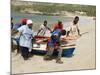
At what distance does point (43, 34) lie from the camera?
2.15 m

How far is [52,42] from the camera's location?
7.16 feet

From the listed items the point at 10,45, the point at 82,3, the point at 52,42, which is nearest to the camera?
the point at 10,45

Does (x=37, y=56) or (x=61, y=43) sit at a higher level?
(x=61, y=43)

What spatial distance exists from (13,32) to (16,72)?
0.41 metres

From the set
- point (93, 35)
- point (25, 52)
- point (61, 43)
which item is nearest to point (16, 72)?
point (25, 52)

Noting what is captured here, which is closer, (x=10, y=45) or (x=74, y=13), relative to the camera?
Result: (x=10, y=45)

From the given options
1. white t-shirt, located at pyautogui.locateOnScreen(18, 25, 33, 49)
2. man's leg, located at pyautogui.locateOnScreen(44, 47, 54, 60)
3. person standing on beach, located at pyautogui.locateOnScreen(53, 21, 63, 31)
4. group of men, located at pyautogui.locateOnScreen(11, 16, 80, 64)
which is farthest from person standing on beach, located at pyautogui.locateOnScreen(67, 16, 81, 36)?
white t-shirt, located at pyautogui.locateOnScreen(18, 25, 33, 49)

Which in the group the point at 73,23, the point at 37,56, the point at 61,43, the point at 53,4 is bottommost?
the point at 37,56

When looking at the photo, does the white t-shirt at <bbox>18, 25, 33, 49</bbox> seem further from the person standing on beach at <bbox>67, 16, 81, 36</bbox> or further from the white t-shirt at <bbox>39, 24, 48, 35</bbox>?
the person standing on beach at <bbox>67, 16, 81, 36</bbox>

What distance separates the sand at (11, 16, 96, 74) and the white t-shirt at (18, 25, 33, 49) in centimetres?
13

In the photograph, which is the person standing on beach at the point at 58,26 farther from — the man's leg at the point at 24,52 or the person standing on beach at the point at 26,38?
the man's leg at the point at 24,52

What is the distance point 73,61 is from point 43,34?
1.55 ft

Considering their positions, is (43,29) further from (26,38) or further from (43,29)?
(26,38)

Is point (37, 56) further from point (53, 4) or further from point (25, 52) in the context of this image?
point (53, 4)
